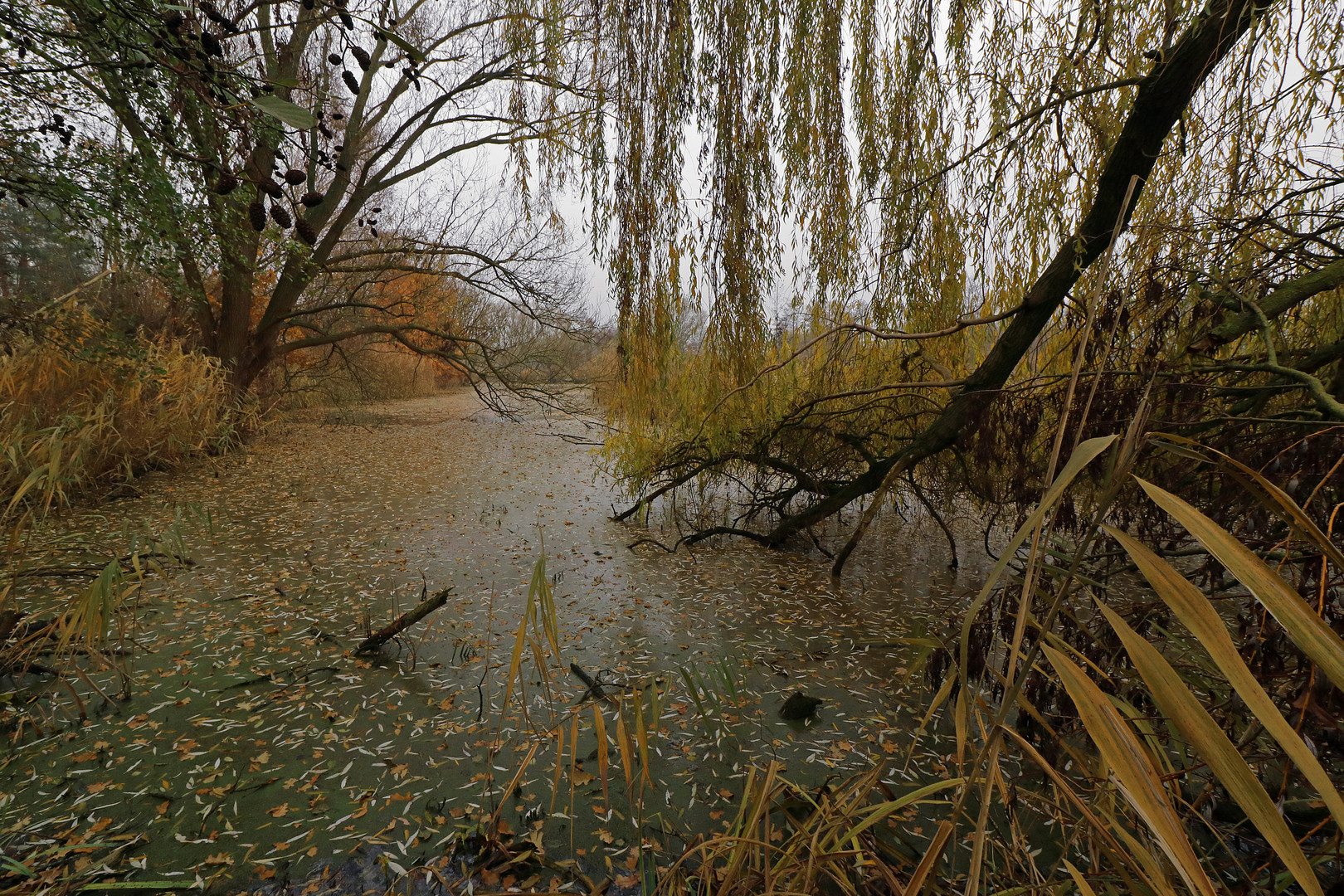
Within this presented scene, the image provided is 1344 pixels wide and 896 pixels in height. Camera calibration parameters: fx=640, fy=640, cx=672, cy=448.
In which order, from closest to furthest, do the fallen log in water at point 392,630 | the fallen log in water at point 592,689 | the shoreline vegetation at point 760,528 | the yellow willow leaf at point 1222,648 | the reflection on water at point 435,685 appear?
the yellow willow leaf at point 1222,648
the shoreline vegetation at point 760,528
the reflection on water at point 435,685
the fallen log in water at point 592,689
the fallen log in water at point 392,630

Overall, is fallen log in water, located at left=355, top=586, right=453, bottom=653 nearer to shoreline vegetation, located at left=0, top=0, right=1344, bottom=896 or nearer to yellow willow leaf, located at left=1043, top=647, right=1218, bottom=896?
shoreline vegetation, located at left=0, top=0, right=1344, bottom=896

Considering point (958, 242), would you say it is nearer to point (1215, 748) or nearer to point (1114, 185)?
point (1114, 185)

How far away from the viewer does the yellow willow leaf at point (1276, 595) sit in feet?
0.98

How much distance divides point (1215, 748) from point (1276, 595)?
3.3 inches

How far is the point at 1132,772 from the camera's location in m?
0.33

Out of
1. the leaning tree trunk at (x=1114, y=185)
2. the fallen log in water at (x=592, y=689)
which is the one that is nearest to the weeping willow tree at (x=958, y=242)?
the leaning tree trunk at (x=1114, y=185)

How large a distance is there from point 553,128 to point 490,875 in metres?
2.83

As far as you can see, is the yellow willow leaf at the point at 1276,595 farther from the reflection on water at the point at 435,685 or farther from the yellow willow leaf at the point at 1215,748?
the reflection on water at the point at 435,685

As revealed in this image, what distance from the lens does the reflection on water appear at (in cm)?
145

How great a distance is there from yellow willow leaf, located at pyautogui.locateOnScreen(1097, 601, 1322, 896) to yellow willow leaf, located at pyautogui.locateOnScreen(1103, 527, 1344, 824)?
0.02 metres

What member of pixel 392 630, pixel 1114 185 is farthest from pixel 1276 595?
pixel 392 630

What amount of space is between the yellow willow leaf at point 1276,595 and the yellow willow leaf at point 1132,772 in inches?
3.4

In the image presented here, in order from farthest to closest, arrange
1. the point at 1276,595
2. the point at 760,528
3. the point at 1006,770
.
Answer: the point at 760,528 < the point at 1006,770 < the point at 1276,595

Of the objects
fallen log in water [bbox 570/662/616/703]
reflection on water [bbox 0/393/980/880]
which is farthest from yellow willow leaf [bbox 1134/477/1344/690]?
fallen log in water [bbox 570/662/616/703]
